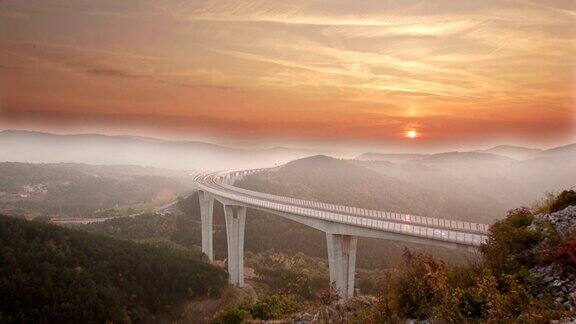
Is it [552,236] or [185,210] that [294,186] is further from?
[552,236]

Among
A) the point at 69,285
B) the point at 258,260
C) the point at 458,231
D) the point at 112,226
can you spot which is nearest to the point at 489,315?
the point at 458,231

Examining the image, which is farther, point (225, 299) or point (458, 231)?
point (225, 299)

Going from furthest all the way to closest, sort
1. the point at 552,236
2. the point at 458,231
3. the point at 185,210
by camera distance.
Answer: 1. the point at 185,210
2. the point at 458,231
3. the point at 552,236

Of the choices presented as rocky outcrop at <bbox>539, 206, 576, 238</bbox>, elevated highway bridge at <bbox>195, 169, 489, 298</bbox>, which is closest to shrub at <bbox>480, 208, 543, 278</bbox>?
rocky outcrop at <bbox>539, 206, 576, 238</bbox>

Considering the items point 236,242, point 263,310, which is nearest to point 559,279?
point 263,310

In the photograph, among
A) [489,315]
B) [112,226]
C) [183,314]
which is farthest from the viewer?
[112,226]

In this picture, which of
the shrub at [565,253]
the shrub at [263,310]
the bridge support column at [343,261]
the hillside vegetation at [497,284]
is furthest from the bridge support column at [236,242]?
the shrub at [565,253]
